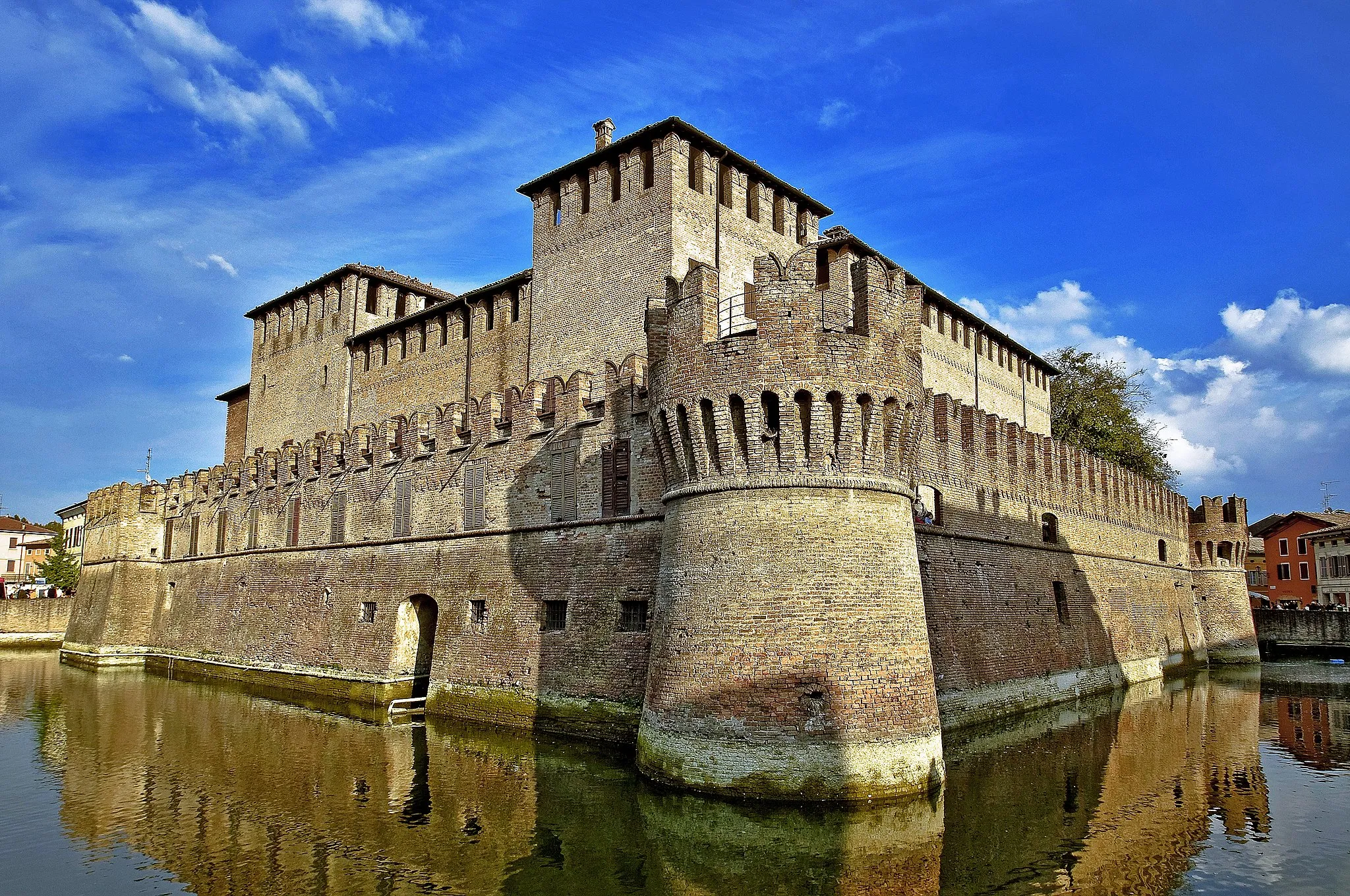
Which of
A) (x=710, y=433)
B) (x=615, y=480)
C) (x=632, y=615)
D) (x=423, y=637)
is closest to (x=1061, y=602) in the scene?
(x=632, y=615)

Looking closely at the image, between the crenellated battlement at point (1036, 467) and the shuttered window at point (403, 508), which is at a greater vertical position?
the crenellated battlement at point (1036, 467)

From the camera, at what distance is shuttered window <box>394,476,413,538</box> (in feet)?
82.4

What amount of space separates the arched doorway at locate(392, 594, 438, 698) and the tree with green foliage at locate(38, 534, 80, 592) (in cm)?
4239

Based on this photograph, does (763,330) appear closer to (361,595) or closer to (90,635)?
(361,595)

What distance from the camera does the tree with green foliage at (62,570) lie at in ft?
183

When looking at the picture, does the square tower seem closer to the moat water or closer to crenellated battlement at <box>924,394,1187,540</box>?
crenellated battlement at <box>924,394,1187,540</box>

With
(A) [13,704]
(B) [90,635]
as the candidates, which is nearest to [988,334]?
(A) [13,704]

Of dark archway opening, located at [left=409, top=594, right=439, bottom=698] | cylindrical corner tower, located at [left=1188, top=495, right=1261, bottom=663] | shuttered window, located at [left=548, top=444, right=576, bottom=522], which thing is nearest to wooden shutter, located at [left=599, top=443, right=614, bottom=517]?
shuttered window, located at [left=548, top=444, right=576, bottom=522]

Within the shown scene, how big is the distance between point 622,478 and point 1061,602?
43.5 feet

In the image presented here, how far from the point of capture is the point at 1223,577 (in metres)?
36.4

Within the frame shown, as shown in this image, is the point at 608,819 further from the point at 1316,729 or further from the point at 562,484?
the point at 1316,729

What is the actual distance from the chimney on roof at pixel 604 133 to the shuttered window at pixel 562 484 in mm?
12220

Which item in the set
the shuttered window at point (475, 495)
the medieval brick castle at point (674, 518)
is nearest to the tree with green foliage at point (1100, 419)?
the medieval brick castle at point (674, 518)

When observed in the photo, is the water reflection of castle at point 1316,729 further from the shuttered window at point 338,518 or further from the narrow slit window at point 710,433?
the shuttered window at point 338,518
